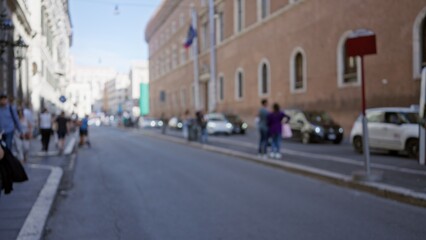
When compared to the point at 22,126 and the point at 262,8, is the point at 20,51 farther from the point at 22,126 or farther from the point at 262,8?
the point at 262,8

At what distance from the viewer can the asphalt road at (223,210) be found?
250 inches

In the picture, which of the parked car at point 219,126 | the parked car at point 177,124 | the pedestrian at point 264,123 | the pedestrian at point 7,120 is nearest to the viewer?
the pedestrian at point 7,120

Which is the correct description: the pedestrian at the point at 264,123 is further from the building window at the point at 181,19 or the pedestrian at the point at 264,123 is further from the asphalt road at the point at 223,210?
the building window at the point at 181,19

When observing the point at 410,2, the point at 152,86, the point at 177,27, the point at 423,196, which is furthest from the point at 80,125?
the point at 152,86

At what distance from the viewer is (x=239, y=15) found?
140 ft

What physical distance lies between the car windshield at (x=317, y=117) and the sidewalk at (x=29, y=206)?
47.0 ft

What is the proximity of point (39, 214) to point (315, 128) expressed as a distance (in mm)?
17294

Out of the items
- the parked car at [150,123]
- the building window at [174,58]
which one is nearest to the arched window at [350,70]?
the parked car at [150,123]

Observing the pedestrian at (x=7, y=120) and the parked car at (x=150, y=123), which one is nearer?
the pedestrian at (x=7, y=120)

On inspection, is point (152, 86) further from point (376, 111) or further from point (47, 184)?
point (47, 184)

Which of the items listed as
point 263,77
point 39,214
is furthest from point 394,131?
point 263,77

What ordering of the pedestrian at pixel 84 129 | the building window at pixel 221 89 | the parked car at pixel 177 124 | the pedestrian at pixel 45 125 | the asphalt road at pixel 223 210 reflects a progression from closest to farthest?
the asphalt road at pixel 223 210, the pedestrian at pixel 45 125, the pedestrian at pixel 84 129, the building window at pixel 221 89, the parked car at pixel 177 124

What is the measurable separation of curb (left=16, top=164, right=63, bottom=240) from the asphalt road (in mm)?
182

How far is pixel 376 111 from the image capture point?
56.8ft
